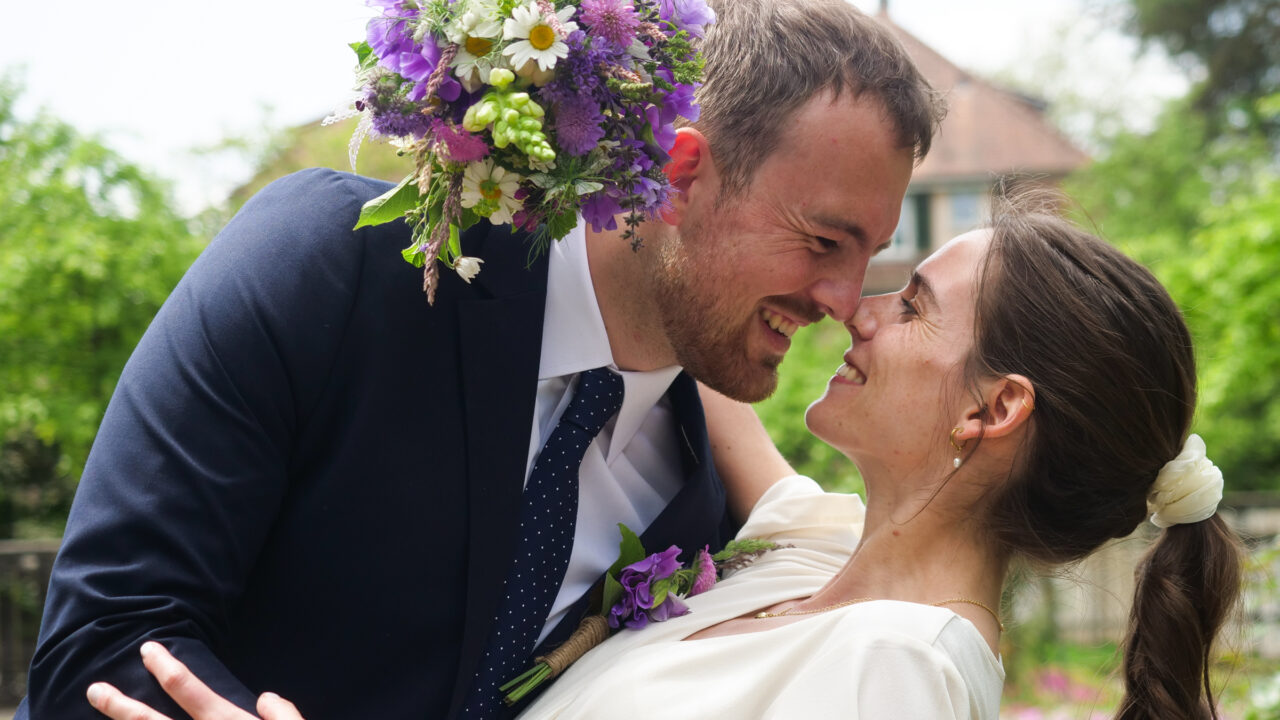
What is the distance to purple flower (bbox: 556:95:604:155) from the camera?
2.10 metres

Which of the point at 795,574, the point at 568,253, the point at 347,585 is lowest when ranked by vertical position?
the point at 795,574

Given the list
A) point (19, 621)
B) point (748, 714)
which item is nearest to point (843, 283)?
point (748, 714)

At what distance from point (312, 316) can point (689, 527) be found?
1202 millimetres

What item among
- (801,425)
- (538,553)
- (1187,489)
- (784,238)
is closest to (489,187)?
(538,553)

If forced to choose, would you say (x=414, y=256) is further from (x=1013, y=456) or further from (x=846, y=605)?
(x=1013, y=456)

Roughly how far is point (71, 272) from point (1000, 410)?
11.0 m

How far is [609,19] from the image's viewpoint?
210cm

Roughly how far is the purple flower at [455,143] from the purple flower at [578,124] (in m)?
0.15

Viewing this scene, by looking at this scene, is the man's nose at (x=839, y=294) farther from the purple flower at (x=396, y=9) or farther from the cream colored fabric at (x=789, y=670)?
the purple flower at (x=396, y=9)

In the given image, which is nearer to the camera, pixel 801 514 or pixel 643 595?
pixel 643 595

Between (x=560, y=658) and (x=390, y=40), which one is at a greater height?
(x=390, y=40)

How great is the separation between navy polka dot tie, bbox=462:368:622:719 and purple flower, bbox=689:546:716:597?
417 mm

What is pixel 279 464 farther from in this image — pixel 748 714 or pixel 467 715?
pixel 748 714

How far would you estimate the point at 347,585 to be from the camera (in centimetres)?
244
